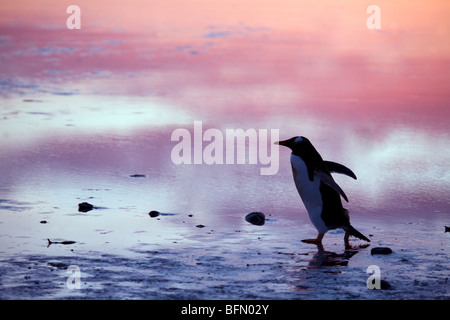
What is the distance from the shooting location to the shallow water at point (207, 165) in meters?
4.66

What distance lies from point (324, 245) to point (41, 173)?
2.73m

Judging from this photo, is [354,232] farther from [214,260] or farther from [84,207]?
[84,207]

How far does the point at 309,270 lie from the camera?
15.6 ft

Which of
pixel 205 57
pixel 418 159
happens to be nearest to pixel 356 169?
pixel 418 159

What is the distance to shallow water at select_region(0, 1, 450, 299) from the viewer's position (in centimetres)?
466

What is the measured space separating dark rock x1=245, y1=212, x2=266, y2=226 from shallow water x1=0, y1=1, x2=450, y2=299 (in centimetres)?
5

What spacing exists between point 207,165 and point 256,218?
5.40 feet

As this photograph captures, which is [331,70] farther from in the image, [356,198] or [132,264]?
[132,264]

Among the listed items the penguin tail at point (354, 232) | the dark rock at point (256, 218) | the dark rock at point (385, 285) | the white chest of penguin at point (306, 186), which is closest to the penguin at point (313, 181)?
the white chest of penguin at point (306, 186)

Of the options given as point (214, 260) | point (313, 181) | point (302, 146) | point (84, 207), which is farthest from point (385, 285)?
point (84, 207)

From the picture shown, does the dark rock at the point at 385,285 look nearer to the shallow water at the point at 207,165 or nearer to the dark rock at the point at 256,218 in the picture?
the shallow water at the point at 207,165

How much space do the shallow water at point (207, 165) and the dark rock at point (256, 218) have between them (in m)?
0.05

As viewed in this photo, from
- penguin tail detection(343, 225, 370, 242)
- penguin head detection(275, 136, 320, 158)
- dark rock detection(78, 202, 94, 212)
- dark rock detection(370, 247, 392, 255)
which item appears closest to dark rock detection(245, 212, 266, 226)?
penguin head detection(275, 136, 320, 158)

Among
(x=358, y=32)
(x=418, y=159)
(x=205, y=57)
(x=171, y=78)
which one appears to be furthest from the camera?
(x=358, y=32)
